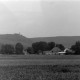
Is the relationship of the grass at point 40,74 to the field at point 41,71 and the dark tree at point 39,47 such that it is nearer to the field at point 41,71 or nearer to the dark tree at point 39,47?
the field at point 41,71

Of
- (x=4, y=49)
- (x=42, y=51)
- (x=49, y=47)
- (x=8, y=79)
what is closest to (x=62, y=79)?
(x=8, y=79)

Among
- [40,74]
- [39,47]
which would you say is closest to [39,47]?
[39,47]

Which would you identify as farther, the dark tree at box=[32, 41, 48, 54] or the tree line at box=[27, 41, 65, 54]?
the dark tree at box=[32, 41, 48, 54]

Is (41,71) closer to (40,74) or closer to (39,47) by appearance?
(40,74)

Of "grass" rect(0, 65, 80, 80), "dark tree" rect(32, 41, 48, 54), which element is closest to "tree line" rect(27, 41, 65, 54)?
"dark tree" rect(32, 41, 48, 54)

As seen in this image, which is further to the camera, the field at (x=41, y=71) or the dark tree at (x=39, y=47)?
the dark tree at (x=39, y=47)

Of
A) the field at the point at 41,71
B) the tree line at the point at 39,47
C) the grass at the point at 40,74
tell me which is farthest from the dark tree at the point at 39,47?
the grass at the point at 40,74

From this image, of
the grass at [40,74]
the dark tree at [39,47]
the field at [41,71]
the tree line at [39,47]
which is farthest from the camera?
the dark tree at [39,47]

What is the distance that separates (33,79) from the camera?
1984cm

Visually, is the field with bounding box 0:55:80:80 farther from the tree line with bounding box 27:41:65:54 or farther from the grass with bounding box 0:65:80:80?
the tree line with bounding box 27:41:65:54

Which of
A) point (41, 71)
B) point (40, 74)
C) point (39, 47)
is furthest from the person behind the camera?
point (39, 47)

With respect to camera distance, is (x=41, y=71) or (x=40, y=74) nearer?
(x=40, y=74)

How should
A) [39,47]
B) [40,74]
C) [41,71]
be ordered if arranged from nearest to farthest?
→ [40,74] < [41,71] < [39,47]

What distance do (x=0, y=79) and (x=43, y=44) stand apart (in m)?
139
